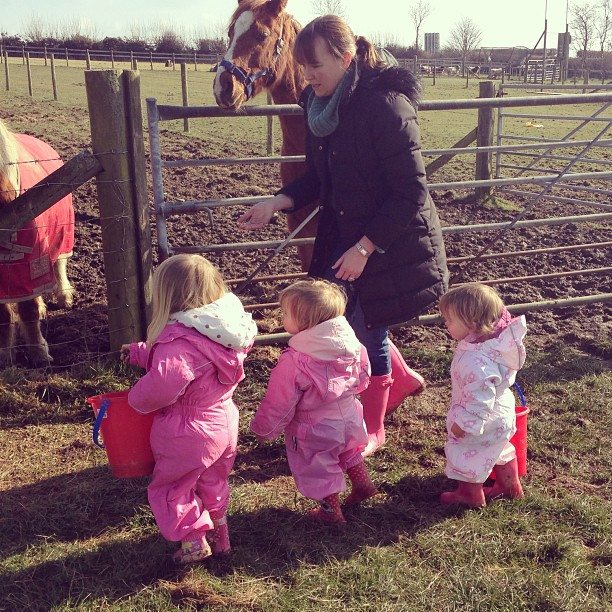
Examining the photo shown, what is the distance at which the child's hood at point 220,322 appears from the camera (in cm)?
Result: 233

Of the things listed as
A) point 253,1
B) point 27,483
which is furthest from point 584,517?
point 253,1

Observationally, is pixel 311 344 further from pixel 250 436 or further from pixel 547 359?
pixel 547 359

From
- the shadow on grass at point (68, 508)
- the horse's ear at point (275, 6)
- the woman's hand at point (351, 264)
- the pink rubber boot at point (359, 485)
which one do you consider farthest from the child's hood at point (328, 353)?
the horse's ear at point (275, 6)

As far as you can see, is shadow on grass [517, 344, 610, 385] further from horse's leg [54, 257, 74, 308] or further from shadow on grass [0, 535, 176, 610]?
horse's leg [54, 257, 74, 308]

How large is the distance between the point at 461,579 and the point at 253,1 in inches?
138

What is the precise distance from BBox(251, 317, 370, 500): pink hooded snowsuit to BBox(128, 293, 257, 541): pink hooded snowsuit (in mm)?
214

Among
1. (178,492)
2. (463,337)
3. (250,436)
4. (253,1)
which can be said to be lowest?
(250,436)

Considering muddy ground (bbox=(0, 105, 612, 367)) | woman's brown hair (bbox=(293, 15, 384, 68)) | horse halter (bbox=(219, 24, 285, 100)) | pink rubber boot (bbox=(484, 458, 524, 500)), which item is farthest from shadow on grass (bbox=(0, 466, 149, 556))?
horse halter (bbox=(219, 24, 285, 100))

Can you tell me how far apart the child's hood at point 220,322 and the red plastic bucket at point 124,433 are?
0.38 meters

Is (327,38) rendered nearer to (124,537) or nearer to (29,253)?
(124,537)

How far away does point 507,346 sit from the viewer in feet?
8.84

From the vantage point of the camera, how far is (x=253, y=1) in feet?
14.1

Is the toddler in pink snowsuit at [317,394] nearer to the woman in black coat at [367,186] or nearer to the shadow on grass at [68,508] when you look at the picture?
the woman in black coat at [367,186]

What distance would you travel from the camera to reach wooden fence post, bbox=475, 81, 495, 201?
823 centimetres
